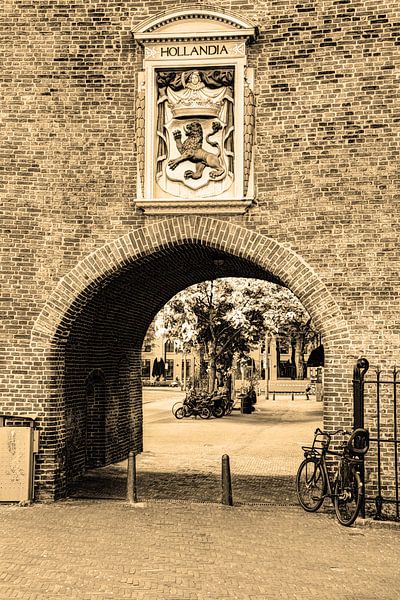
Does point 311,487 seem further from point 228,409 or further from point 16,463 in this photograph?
point 228,409

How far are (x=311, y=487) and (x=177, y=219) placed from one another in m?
4.41

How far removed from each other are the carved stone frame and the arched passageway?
0.32 metres

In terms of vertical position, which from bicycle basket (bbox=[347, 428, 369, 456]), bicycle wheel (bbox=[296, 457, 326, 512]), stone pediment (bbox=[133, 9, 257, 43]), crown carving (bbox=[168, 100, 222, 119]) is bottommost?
bicycle wheel (bbox=[296, 457, 326, 512])

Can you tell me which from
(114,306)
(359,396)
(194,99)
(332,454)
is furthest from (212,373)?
(359,396)

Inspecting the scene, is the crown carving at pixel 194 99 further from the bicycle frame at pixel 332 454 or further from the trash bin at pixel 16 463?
the trash bin at pixel 16 463

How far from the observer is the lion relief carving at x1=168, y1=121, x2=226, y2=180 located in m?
11.9

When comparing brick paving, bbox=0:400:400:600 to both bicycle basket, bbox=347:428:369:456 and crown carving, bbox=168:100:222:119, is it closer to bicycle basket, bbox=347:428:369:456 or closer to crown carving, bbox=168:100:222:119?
bicycle basket, bbox=347:428:369:456

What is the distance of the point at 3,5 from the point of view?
12445mm

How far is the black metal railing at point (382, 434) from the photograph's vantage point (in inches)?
423

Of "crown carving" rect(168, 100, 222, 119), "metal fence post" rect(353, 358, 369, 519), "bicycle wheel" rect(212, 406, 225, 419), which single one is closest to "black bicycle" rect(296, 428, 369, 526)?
"metal fence post" rect(353, 358, 369, 519)

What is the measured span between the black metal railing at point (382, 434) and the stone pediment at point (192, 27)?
5.38m

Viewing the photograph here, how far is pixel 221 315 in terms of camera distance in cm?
3172

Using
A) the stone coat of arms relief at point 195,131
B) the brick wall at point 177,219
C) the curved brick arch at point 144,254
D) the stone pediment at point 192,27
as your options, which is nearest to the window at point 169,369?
the brick wall at point 177,219

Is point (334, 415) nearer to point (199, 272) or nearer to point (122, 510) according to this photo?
point (122, 510)
